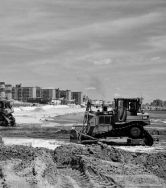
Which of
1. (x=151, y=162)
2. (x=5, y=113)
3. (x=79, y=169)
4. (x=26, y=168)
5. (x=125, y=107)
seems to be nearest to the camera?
(x=26, y=168)

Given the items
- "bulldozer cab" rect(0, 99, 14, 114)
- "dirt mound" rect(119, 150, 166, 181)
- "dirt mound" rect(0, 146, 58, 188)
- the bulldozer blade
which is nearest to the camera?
"dirt mound" rect(0, 146, 58, 188)

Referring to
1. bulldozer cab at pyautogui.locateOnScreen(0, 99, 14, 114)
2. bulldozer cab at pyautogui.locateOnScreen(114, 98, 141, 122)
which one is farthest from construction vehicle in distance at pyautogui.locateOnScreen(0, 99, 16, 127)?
bulldozer cab at pyautogui.locateOnScreen(114, 98, 141, 122)

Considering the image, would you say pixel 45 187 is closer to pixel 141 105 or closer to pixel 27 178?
pixel 27 178

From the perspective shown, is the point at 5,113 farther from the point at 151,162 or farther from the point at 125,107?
the point at 151,162

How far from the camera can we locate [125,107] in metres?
20.9

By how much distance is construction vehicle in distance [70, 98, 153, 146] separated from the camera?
2070 cm

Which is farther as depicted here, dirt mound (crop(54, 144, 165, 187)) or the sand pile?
dirt mound (crop(54, 144, 165, 187))

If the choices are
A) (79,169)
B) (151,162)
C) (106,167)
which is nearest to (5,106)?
(151,162)

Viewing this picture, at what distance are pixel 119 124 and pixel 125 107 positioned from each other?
93 cm

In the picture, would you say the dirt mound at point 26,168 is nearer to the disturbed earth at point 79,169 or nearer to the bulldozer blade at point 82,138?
the disturbed earth at point 79,169

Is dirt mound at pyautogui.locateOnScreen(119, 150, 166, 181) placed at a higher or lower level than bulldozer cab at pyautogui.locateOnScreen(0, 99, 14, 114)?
lower

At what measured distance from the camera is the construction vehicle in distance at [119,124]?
67.9ft

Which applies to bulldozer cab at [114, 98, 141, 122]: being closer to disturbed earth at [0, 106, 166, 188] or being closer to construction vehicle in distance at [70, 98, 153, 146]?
construction vehicle in distance at [70, 98, 153, 146]

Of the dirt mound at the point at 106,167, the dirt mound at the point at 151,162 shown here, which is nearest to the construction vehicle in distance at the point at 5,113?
the dirt mound at the point at 106,167
